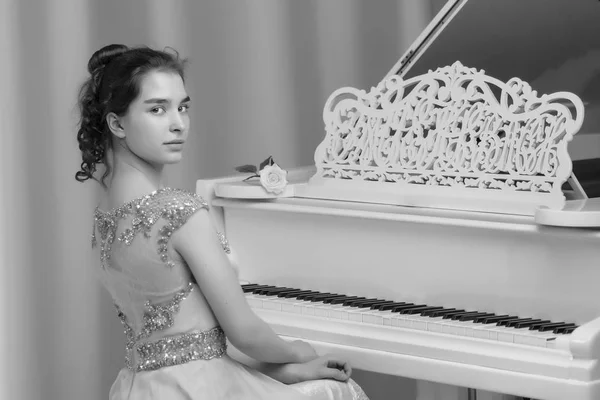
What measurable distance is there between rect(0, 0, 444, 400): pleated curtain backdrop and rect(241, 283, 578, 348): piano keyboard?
104 cm

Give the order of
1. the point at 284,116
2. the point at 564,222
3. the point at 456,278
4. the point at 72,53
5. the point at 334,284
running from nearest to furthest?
the point at 564,222, the point at 456,278, the point at 334,284, the point at 72,53, the point at 284,116

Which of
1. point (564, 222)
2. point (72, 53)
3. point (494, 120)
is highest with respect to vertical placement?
point (72, 53)

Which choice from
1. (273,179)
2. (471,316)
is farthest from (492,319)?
(273,179)

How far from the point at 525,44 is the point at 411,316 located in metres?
0.99

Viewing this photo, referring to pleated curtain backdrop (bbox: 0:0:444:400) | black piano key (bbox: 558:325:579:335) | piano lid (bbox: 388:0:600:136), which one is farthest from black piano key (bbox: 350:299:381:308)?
pleated curtain backdrop (bbox: 0:0:444:400)

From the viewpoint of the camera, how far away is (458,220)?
114 inches

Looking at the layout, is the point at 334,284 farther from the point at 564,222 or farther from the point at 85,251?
the point at 85,251

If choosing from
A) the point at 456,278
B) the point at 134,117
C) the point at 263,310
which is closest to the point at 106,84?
the point at 134,117

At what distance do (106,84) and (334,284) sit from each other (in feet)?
3.52

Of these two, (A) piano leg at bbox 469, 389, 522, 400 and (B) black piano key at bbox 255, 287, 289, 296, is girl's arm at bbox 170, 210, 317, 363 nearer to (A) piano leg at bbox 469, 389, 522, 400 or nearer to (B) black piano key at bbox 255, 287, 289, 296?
(B) black piano key at bbox 255, 287, 289, 296

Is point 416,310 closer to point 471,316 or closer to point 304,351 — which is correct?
point 471,316

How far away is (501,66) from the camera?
330 centimetres

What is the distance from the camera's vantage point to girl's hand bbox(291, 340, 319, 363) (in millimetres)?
2691

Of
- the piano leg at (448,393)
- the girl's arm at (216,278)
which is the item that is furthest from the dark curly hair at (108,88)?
the piano leg at (448,393)
